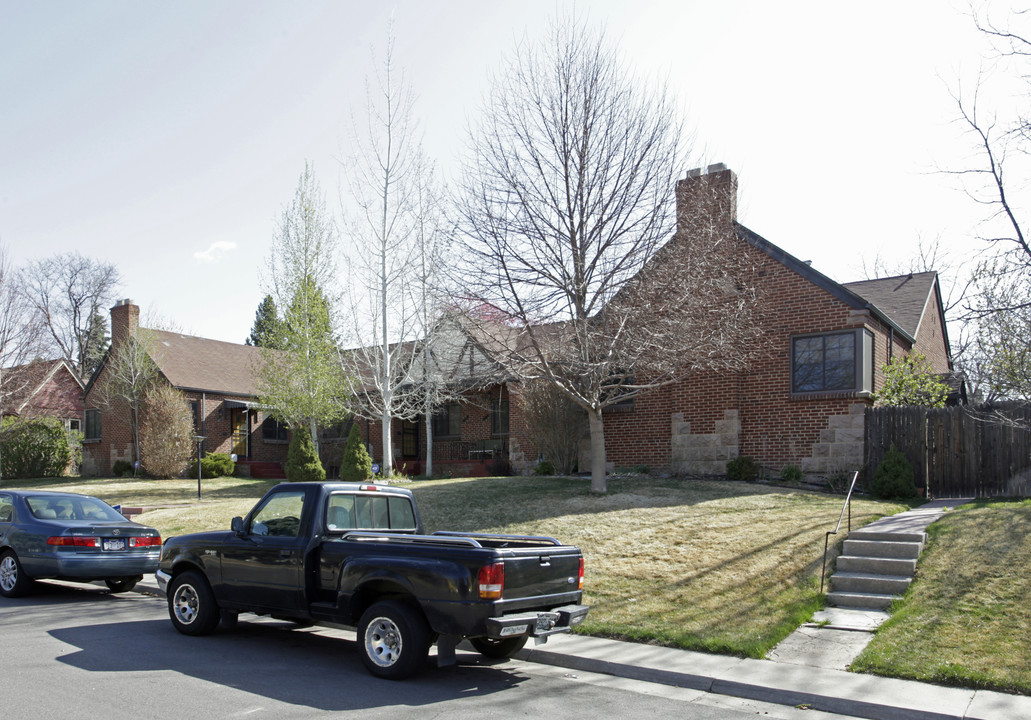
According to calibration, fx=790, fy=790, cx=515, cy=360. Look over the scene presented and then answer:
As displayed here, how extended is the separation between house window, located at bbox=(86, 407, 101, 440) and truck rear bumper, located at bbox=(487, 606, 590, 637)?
3167 cm

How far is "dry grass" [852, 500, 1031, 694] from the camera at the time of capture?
6820mm

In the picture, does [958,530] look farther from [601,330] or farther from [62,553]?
[62,553]

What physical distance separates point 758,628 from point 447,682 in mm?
3381

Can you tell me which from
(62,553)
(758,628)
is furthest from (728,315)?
(62,553)

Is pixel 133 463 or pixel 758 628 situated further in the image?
pixel 133 463

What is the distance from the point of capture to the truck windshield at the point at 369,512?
7.86 metres

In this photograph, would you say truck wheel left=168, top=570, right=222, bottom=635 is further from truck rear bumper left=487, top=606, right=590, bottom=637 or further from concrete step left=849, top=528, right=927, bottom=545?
concrete step left=849, top=528, right=927, bottom=545

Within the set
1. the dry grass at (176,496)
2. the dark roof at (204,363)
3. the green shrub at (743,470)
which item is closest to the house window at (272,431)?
the dark roof at (204,363)

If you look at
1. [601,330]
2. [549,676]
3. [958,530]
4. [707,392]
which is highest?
[601,330]

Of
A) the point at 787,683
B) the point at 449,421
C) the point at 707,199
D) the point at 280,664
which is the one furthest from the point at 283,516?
the point at 449,421

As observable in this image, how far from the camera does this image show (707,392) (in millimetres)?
18891

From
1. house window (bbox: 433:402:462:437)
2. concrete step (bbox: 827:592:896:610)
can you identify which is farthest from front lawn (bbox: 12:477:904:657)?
house window (bbox: 433:402:462:437)

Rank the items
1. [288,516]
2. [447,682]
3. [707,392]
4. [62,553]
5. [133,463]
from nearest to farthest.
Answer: [447,682]
[288,516]
[62,553]
[707,392]
[133,463]

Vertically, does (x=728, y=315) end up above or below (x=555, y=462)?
above
